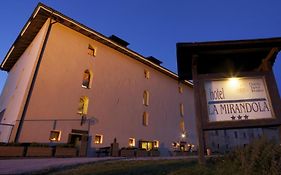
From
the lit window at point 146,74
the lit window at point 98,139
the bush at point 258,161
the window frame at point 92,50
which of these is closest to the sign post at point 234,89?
the bush at point 258,161

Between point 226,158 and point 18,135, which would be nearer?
point 226,158

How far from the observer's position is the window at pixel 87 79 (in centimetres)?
2014

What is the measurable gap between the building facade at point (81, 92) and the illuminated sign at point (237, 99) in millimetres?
11743

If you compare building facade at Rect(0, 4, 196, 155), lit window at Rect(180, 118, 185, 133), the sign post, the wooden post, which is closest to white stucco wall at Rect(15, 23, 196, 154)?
building facade at Rect(0, 4, 196, 155)

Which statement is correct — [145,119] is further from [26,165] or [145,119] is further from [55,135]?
[26,165]

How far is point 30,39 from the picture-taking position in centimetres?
2211

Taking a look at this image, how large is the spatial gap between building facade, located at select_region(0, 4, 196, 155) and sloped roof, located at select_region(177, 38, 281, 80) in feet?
36.6

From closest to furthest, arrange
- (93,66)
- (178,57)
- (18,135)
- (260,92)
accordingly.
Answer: (260,92) < (178,57) < (18,135) < (93,66)

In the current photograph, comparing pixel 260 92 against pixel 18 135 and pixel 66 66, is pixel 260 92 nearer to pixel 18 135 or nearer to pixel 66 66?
pixel 18 135

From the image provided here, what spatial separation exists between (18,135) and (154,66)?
56.9 ft

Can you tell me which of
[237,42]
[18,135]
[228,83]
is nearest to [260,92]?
[228,83]

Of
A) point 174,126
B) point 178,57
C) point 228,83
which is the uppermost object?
point 174,126

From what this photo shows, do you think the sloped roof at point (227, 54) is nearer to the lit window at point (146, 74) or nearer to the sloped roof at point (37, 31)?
the sloped roof at point (37, 31)

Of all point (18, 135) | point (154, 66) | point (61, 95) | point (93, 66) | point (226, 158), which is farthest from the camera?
point (154, 66)
